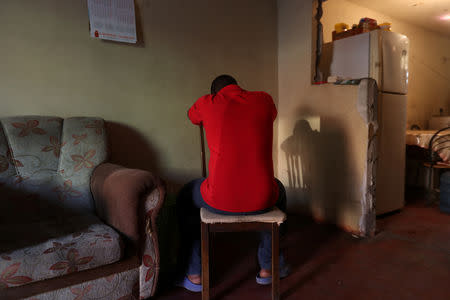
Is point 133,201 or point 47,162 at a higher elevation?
point 47,162

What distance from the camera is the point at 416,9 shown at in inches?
140

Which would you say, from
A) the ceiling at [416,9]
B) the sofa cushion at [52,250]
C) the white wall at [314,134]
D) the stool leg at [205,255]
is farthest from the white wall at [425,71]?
the sofa cushion at [52,250]

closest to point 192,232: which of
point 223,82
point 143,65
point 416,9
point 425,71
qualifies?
point 223,82

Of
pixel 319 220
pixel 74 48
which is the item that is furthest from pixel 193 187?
pixel 319 220

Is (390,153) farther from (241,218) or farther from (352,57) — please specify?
(241,218)

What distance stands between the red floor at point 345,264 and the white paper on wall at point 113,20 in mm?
1594

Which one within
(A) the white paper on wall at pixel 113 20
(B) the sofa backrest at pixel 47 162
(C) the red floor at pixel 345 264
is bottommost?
(C) the red floor at pixel 345 264

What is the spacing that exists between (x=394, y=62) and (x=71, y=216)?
275 centimetres

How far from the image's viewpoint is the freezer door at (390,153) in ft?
8.52

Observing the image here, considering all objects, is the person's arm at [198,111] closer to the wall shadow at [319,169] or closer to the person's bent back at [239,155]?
the person's bent back at [239,155]

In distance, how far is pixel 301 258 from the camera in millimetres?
1889

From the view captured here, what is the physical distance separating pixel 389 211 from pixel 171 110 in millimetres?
2123

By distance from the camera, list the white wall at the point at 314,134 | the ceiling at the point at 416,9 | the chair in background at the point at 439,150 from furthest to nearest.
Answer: the ceiling at the point at 416,9, the chair in background at the point at 439,150, the white wall at the point at 314,134

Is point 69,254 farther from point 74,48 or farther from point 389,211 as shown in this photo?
point 389,211
